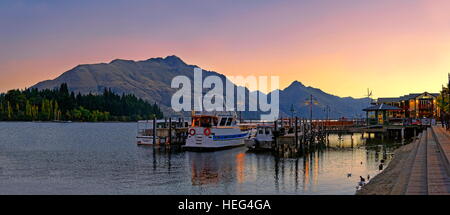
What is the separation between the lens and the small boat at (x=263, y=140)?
59969 millimetres

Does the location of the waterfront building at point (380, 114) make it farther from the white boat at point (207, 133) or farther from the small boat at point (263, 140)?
the white boat at point (207, 133)

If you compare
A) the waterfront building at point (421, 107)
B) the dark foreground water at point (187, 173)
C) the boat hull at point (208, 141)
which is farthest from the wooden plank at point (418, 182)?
the waterfront building at point (421, 107)

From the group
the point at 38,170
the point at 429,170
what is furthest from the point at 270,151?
the point at 429,170

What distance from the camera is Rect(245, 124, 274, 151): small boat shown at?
2361 inches

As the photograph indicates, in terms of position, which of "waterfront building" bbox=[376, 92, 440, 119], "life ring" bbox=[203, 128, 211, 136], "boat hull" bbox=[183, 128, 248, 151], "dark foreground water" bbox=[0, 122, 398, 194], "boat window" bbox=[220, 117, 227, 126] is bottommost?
"dark foreground water" bbox=[0, 122, 398, 194]

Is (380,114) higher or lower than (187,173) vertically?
higher

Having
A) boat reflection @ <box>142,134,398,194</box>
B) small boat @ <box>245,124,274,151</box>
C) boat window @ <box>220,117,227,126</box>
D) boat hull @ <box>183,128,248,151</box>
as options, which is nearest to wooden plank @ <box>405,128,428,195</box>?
boat reflection @ <box>142,134,398,194</box>

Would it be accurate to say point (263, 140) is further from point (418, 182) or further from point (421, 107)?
point (421, 107)

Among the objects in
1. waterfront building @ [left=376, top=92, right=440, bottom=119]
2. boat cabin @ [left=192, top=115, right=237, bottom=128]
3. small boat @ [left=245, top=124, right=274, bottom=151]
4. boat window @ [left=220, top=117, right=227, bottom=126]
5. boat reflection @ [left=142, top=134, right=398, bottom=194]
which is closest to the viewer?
boat reflection @ [left=142, top=134, right=398, bottom=194]

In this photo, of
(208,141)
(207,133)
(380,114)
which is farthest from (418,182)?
(380,114)

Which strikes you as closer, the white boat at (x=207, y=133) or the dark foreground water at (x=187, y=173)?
the dark foreground water at (x=187, y=173)

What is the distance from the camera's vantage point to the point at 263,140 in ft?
198

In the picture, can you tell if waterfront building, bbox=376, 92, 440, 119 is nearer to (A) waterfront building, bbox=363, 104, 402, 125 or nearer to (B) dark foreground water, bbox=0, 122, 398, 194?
(A) waterfront building, bbox=363, 104, 402, 125
